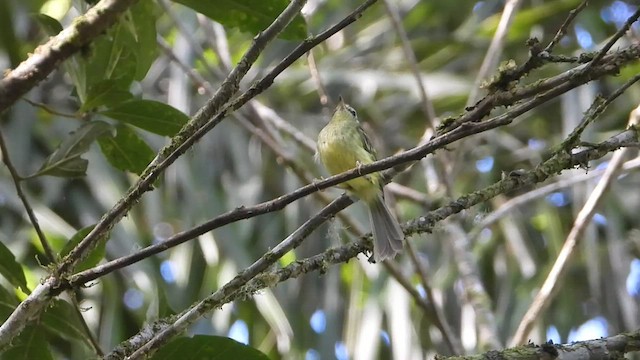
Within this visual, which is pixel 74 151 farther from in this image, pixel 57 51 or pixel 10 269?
pixel 57 51

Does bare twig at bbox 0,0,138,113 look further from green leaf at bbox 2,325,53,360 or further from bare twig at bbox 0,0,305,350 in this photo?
green leaf at bbox 2,325,53,360

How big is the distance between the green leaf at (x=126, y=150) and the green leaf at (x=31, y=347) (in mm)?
434

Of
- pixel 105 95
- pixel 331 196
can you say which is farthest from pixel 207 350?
pixel 331 196

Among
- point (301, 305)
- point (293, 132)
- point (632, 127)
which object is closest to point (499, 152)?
point (301, 305)

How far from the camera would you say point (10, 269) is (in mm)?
1691

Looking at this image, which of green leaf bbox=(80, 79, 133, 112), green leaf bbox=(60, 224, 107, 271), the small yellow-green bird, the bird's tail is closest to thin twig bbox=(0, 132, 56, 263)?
green leaf bbox=(60, 224, 107, 271)

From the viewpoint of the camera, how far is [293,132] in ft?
9.43

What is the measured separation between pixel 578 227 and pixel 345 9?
7.16ft

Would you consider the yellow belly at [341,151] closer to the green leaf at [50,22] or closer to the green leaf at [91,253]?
the green leaf at [91,253]

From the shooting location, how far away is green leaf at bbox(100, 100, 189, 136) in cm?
180

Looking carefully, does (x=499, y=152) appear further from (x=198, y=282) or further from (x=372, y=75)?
(x=198, y=282)

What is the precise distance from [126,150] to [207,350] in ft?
1.78

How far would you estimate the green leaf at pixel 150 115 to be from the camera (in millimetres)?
1804

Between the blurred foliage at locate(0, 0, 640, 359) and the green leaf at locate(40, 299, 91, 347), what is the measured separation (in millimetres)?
875
